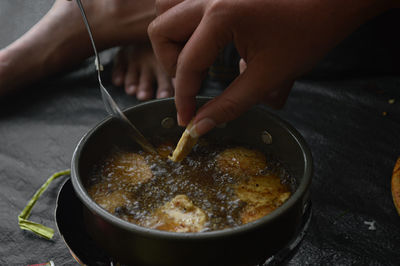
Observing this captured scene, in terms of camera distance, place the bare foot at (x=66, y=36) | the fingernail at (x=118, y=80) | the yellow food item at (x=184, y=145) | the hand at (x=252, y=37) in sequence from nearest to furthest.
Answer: the hand at (x=252, y=37), the yellow food item at (x=184, y=145), the bare foot at (x=66, y=36), the fingernail at (x=118, y=80)

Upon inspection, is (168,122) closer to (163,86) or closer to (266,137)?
(266,137)

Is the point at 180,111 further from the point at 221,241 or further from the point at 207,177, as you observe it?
the point at 221,241

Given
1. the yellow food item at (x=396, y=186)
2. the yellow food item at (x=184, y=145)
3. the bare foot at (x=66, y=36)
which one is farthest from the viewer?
the bare foot at (x=66, y=36)

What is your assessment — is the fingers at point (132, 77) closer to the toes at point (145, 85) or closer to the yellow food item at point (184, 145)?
the toes at point (145, 85)

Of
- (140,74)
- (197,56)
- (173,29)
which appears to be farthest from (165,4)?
(140,74)

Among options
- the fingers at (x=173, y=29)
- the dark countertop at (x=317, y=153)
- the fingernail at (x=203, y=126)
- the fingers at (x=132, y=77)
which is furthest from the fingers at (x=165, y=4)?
the fingers at (x=132, y=77)

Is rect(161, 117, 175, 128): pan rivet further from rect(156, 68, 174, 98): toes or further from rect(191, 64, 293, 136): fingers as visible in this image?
rect(156, 68, 174, 98): toes

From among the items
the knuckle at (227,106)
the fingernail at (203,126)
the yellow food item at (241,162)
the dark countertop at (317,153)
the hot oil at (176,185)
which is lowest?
the dark countertop at (317,153)
